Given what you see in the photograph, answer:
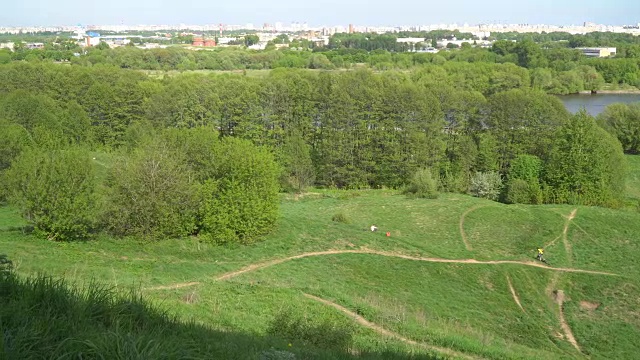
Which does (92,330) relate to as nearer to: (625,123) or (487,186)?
(487,186)

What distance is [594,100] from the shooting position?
84688 mm

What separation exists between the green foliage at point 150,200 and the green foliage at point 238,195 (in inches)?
37.7

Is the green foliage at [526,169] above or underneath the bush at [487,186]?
above

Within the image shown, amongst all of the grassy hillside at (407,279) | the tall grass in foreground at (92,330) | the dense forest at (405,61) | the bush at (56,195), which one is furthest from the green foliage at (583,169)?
the dense forest at (405,61)

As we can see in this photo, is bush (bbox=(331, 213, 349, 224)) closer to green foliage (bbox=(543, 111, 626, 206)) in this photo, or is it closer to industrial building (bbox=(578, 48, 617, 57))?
green foliage (bbox=(543, 111, 626, 206))

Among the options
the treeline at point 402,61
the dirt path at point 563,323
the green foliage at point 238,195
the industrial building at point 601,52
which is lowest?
the dirt path at point 563,323

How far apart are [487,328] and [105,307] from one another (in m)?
14.7

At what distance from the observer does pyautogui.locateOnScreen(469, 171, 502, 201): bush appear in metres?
40.6

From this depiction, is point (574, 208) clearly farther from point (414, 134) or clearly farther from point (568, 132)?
point (414, 134)

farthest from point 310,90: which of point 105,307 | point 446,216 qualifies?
point 105,307

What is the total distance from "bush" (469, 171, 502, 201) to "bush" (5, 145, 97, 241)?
89.8 ft

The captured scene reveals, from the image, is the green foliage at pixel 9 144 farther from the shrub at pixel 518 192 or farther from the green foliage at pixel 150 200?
the shrub at pixel 518 192

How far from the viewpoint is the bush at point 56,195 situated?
21.5 m

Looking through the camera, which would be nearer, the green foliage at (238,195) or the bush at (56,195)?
the bush at (56,195)
